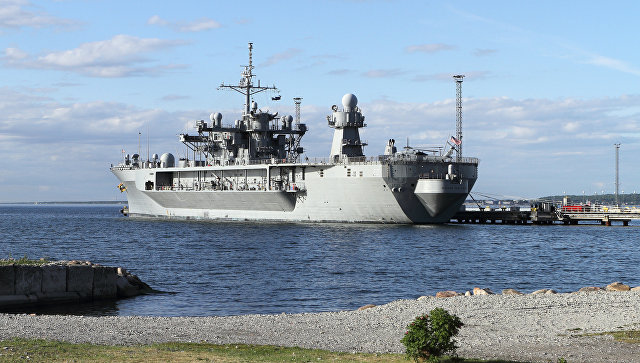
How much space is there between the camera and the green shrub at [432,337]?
1225 centimetres

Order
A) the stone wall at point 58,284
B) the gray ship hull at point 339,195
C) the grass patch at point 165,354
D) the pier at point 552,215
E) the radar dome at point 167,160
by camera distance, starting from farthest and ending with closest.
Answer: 1. the radar dome at point 167,160
2. the pier at point 552,215
3. the gray ship hull at point 339,195
4. the stone wall at point 58,284
5. the grass patch at point 165,354

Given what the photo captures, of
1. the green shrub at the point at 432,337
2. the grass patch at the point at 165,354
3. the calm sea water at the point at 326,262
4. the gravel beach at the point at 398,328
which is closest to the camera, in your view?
the green shrub at the point at 432,337

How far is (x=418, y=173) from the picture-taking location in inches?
2356

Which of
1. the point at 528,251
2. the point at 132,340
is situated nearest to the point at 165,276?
the point at 132,340

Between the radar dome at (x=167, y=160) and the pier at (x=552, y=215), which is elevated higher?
the radar dome at (x=167, y=160)

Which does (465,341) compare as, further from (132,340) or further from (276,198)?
(276,198)

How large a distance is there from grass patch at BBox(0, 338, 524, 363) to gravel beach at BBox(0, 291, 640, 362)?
690 mm

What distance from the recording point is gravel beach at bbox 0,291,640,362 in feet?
46.4

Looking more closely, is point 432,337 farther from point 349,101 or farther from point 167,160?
point 167,160

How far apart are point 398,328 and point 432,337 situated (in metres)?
4.74

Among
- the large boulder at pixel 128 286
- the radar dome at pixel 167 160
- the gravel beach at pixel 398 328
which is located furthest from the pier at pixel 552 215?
the large boulder at pixel 128 286

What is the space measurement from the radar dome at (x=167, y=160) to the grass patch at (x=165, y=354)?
71843 millimetres

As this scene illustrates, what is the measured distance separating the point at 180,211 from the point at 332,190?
2465 centimetres

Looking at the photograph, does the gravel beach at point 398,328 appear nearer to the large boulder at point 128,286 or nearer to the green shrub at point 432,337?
the green shrub at point 432,337
